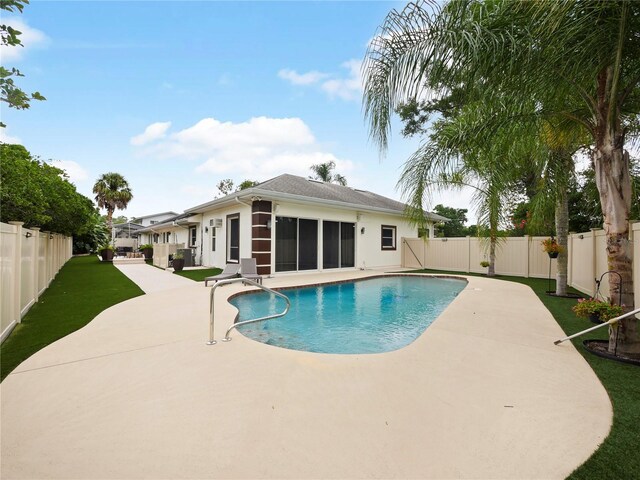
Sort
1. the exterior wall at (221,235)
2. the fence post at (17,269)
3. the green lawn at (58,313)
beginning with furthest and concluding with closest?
the exterior wall at (221,235) < the fence post at (17,269) < the green lawn at (58,313)

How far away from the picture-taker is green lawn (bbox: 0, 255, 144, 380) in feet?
13.6

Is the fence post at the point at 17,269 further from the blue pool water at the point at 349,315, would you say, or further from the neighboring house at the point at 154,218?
the neighboring house at the point at 154,218

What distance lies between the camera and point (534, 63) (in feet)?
12.5

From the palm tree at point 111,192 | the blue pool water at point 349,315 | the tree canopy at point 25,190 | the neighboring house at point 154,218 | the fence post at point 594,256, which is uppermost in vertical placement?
the palm tree at point 111,192

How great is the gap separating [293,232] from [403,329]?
7.76m

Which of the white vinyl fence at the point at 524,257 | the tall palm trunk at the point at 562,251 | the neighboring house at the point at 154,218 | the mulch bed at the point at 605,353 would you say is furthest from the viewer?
the neighboring house at the point at 154,218

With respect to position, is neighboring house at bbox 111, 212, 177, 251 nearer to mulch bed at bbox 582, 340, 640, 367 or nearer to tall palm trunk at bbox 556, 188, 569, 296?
tall palm trunk at bbox 556, 188, 569, 296

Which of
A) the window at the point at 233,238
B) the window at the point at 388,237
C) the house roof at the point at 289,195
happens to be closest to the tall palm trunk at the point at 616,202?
the house roof at the point at 289,195

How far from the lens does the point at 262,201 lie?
11938 mm

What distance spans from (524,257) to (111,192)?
38.1 metres

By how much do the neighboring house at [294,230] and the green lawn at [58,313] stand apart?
455 cm

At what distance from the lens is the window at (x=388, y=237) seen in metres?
17.2

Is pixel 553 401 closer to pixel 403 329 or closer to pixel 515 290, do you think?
pixel 403 329

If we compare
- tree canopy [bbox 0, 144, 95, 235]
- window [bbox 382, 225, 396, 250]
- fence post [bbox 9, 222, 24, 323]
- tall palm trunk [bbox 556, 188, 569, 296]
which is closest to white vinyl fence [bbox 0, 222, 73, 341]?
fence post [bbox 9, 222, 24, 323]
